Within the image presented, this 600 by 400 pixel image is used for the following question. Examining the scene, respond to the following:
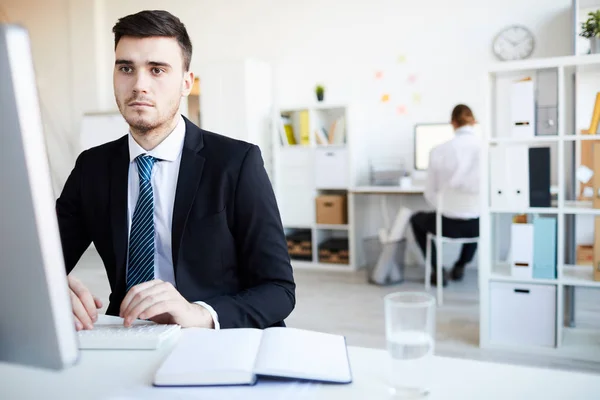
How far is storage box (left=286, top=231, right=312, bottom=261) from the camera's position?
5438 millimetres

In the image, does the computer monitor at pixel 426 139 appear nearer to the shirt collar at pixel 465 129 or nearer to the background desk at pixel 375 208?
the background desk at pixel 375 208

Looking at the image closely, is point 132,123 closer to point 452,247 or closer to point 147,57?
point 147,57

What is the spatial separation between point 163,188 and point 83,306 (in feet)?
1.37

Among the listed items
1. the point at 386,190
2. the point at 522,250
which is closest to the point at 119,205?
the point at 522,250

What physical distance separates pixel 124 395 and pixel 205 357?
124 mm

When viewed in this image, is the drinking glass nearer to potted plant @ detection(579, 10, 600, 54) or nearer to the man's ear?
the man's ear

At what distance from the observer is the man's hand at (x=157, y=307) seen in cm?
102

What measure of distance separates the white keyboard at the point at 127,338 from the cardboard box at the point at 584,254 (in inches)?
144

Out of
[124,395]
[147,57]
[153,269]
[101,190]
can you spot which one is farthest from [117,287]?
[124,395]

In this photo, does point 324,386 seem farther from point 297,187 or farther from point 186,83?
point 297,187

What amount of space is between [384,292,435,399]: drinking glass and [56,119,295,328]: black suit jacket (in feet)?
1.77

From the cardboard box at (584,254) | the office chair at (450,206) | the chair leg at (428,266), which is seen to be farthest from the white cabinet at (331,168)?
the cardboard box at (584,254)

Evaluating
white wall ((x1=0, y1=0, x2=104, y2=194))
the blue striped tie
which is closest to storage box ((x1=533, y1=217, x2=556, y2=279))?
the blue striped tie

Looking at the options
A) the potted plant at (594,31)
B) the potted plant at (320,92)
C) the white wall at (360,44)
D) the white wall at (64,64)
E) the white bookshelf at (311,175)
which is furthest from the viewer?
the white wall at (64,64)
